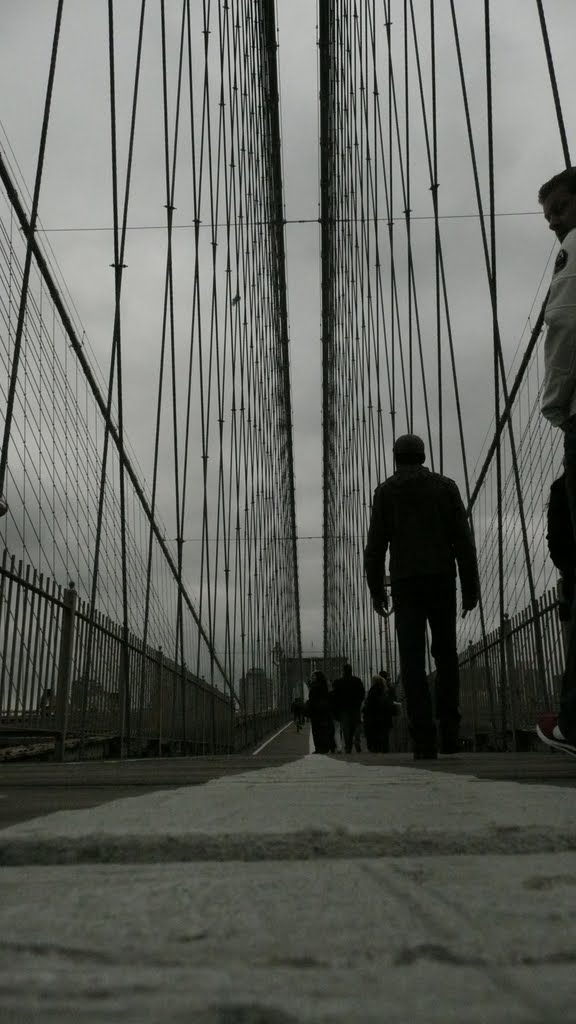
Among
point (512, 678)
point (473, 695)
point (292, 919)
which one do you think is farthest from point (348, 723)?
point (292, 919)

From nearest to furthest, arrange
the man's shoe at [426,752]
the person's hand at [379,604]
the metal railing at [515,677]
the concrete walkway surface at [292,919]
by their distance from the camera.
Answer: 1. the concrete walkway surface at [292,919]
2. the man's shoe at [426,752]
3. the person's hand at [379,604]
4. the metal railing at [515,677]

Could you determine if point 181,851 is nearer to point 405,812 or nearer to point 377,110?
point 405,812

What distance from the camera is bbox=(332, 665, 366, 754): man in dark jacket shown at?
27.4ft

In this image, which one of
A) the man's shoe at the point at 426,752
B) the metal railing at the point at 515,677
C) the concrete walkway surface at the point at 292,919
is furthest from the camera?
the metal railing at the point at 515,677

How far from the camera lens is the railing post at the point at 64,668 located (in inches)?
133

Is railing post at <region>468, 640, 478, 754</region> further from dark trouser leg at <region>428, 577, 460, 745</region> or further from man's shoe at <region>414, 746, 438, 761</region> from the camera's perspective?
man's shoe at <region>414, 746, 438, 761</region>

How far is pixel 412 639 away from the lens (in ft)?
8.76

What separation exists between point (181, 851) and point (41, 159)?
3.43m

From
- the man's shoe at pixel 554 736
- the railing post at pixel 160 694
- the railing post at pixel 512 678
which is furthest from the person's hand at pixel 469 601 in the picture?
the railing post at pixel 160 694

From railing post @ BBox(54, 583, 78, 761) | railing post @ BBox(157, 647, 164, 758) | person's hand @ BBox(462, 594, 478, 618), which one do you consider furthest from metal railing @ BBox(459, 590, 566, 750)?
railing post @ BBox(157, 647, 164, 758)

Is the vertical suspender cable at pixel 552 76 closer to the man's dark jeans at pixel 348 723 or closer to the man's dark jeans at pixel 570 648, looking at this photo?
the man's dark jeans at pixel 570 648

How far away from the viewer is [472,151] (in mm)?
4520

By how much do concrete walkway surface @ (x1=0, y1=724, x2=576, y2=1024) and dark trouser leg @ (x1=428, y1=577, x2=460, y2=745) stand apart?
2.07 metres

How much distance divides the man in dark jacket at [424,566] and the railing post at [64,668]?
1.21 metres
